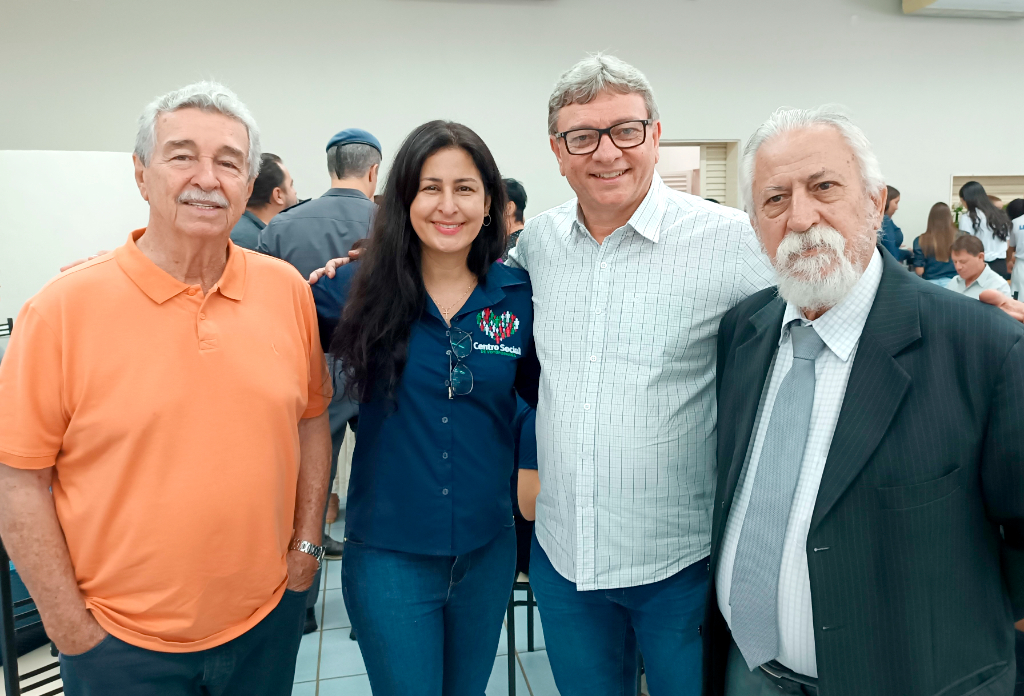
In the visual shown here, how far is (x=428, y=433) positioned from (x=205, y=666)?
669mm

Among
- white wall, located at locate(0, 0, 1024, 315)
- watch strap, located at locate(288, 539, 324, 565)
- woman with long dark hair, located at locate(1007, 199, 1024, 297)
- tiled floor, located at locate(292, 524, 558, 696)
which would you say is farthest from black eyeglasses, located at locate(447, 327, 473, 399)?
woman with long dark hair, located at locate(1007, 199, 1024, 297)

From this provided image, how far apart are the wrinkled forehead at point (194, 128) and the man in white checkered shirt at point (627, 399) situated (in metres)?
0.81

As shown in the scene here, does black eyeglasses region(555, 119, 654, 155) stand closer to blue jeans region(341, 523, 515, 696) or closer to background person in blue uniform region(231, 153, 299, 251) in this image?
blue jeans region(341, 523, 515, 696)

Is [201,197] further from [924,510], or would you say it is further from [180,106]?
[924,510]

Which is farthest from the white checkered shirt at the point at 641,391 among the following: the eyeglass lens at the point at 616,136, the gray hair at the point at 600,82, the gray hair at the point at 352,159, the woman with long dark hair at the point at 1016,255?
the woman with long dark hair at the point at 1016,255

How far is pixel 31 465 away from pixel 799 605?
57.1 inches

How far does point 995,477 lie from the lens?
1095 mm

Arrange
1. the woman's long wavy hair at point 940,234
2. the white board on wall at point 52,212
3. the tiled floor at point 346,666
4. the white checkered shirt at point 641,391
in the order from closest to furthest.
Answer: the white checkered shirt at point 641,391
the tiled floor at point 346,666
the white board on wall at point 52,212
the woman's long wavy hair at point 940,234

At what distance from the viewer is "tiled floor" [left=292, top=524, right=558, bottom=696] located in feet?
8.90

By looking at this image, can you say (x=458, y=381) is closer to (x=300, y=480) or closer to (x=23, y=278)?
(x=300, y=480)

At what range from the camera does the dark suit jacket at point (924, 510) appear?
109 cm

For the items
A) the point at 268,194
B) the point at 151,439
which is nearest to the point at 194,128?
the point at 151,439

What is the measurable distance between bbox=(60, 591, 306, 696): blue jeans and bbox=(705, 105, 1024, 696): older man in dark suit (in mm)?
980

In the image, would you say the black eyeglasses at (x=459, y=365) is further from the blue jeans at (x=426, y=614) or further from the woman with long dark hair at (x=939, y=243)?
the woman with long dark hair at (x=939, y=243)
